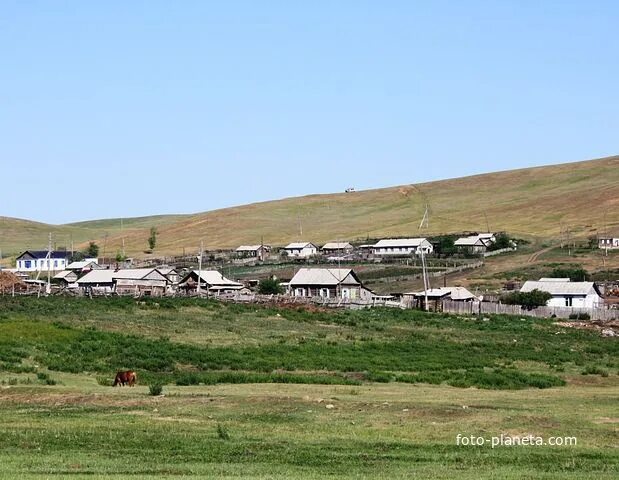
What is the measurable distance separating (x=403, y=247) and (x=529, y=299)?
57.5 m

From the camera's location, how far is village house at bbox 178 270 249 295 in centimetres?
10169

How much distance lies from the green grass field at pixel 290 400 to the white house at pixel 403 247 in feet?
268

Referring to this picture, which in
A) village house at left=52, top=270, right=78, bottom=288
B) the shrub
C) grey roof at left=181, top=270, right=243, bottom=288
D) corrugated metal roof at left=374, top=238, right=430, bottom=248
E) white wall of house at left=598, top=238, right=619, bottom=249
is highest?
corrugated metal roof at left=374, top=238, right=430, bottom=248

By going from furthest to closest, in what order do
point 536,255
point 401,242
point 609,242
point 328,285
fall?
point 401,242
point 609,242
point 536,255
point 328,285

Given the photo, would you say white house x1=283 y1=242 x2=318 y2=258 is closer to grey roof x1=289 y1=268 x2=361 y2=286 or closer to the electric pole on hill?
the electric pole on hill

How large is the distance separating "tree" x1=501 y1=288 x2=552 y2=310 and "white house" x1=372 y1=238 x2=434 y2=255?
5097 centimetres

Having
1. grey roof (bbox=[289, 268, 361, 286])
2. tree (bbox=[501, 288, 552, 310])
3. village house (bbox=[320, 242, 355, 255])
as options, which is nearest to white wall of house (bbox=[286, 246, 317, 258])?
village house (bbox=[320, 242, 355, 255])

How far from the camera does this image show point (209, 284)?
4003 inches

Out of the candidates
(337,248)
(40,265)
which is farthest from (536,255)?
(40,265)

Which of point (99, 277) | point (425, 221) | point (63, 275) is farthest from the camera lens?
point (425, 221)

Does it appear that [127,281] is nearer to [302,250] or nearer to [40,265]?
[40,265]

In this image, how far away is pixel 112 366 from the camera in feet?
130

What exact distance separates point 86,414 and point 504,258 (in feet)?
370

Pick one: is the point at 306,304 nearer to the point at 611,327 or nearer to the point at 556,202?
the point at 611,327
